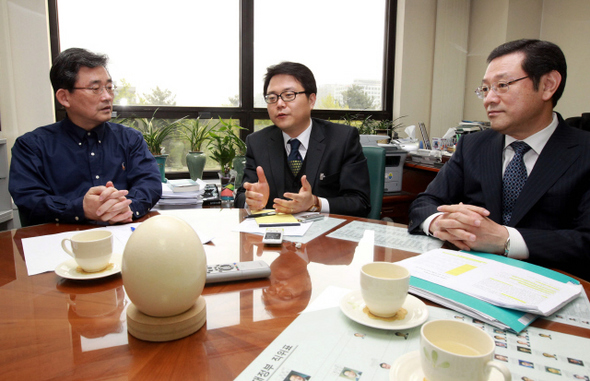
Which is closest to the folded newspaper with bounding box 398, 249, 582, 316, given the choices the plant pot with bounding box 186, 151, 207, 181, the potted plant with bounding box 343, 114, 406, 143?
the plant pot with bounding box 186, 151, 207, 181

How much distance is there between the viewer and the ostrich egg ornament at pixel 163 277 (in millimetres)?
635

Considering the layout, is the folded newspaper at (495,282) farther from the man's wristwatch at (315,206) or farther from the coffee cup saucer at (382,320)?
the man's wristwatch at (315,206)

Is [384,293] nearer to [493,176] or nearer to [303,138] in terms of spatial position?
[493,176]

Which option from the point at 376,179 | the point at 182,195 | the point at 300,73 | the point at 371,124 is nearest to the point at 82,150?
the point at 182,195

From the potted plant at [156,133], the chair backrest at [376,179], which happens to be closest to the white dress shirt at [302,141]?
the chair backrest at [376,179]

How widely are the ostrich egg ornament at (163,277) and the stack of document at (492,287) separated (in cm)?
47

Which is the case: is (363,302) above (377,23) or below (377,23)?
below

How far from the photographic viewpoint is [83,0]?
3320mm

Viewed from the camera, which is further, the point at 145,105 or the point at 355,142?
the point at 145,105

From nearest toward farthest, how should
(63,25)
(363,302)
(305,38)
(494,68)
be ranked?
(363,302), (494,68), (63,25), (305,38)

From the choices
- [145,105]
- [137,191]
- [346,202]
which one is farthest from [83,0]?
[346,202]

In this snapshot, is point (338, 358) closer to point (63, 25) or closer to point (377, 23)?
point (63, 25)

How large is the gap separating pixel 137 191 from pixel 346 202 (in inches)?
38.8

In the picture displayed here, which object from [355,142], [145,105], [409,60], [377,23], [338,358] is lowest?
[338,358]
